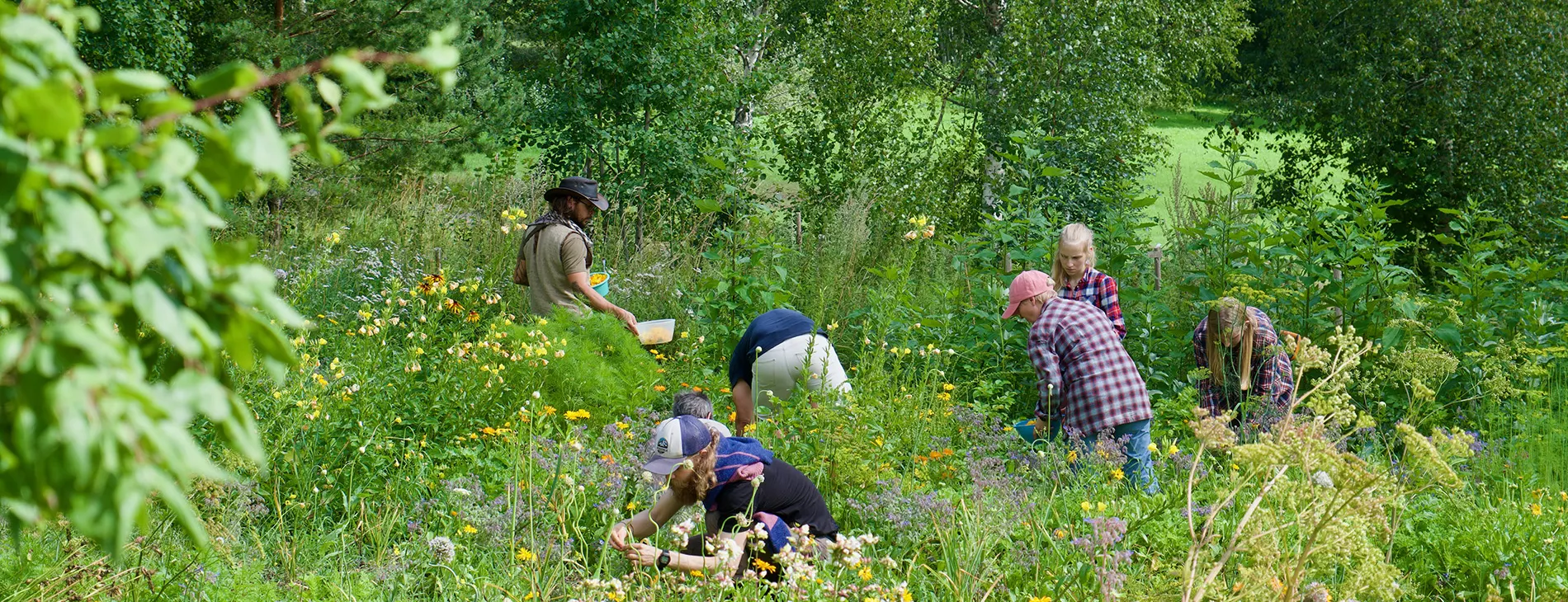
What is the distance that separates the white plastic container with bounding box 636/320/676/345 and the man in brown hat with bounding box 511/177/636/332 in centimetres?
6

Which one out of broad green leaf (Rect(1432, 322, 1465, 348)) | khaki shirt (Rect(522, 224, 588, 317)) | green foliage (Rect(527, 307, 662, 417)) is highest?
khaki shirt (Rect(522, 224, 588, 317))

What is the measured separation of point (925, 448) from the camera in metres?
4.53

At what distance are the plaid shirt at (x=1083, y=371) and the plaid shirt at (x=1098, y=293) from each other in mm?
694

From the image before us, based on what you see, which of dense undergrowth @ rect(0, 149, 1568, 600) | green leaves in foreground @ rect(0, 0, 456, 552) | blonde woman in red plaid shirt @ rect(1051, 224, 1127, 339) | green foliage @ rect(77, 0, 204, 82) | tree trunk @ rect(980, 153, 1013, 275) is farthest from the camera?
tree trunk @ rect(980, 153, 1013, 275)

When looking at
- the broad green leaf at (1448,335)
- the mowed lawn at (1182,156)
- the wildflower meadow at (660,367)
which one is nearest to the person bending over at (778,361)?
the wildflower meadow at (660,367)

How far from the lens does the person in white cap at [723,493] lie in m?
3.22

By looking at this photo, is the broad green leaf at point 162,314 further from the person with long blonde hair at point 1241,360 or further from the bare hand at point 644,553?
the person with long blonde hair at point 1241,360

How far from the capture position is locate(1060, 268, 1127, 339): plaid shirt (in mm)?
5516

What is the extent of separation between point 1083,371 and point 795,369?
1.15 m

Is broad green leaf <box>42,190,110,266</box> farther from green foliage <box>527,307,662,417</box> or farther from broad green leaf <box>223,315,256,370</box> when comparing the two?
green foliage <box>527,307,662,417</box>

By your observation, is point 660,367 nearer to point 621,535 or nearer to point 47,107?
point 621,535

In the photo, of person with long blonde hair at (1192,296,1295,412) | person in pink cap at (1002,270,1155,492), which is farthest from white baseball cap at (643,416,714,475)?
person with long blonde hair at (1192,296,1295,412)

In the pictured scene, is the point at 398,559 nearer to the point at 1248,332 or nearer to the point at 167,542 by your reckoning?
the point at 167,542

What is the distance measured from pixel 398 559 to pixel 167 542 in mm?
614
